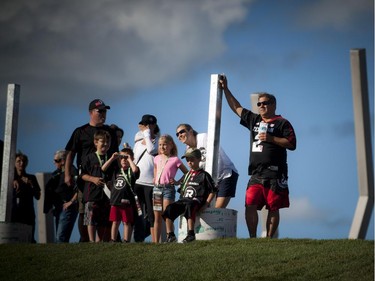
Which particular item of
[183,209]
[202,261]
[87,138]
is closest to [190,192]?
[183,209]

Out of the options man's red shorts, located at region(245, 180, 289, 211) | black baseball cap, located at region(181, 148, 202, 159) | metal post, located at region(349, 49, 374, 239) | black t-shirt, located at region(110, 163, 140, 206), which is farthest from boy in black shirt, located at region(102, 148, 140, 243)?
metal post, located at region(349, 49, 374, 239)

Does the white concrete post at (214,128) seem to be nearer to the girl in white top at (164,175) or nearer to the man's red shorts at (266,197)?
the girl in white top at (164,175)

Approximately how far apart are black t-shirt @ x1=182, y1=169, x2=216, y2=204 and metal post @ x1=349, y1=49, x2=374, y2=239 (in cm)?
221

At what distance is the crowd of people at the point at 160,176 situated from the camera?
42.8ft

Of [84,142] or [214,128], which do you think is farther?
[84,142]

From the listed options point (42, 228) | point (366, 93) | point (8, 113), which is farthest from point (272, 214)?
point (42, 228)

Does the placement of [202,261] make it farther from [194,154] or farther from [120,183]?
[120,183]

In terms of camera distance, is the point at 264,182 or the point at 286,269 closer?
the point at 286,269

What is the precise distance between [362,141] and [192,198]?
106 inches

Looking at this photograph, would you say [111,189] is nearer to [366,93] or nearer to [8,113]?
[8,113]

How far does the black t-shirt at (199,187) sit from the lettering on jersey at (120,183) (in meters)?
1.11

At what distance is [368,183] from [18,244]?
5.82 meters

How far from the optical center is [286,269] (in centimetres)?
1090

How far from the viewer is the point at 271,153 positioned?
13.0 metres
